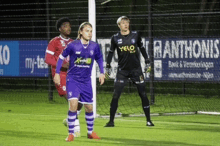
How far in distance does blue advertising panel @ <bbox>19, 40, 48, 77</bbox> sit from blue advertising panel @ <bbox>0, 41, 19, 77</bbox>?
157 mm

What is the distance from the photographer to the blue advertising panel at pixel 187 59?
1444cm

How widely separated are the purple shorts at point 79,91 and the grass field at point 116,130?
0.65 metres

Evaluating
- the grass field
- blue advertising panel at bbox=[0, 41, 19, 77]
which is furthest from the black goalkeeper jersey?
blue advertising panel at bbox=[0, 41, 19, 77]

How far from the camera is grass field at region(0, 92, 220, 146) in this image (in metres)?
8.12

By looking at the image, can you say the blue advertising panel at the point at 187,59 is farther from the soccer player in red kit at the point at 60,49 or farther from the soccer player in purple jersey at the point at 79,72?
the soccer player in purple jersey at the point at 79,72

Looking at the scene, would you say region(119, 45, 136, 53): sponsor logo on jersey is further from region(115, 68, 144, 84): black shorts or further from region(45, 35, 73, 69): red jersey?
region(45, 35, 73, 69): red jersey

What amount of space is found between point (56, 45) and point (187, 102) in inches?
268

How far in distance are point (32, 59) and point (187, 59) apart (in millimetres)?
5149

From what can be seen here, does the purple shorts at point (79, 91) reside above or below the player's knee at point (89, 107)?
above

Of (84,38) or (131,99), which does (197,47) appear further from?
(84,38)

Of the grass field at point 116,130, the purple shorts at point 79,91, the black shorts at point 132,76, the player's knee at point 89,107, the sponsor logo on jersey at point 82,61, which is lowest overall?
the grass field at point 116,130

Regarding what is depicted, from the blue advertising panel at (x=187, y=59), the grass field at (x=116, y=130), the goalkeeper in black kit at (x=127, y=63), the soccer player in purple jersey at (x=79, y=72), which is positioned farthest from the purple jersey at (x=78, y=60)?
the blue advertising panel at (x=187, y=59)

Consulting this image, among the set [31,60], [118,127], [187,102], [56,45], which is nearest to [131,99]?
[187,102]

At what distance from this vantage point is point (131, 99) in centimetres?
1625
